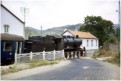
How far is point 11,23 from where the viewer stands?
3947 cm

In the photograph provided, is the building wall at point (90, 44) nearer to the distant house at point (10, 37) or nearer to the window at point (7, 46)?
the distant house at point (10, 37)

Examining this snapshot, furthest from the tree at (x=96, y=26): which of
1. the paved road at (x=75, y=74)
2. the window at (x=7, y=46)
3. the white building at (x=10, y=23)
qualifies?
the paved road at (x=75, y=74)

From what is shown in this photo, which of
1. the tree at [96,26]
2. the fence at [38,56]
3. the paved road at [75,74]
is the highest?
the tree at [96,26]

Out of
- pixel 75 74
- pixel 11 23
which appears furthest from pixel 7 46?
pixel 11 23

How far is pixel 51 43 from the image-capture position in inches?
1458

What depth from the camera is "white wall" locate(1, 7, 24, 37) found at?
123 feet

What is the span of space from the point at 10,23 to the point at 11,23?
24 cm

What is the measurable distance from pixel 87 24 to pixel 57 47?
4744 centimetres

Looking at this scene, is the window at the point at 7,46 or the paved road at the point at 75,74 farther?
the window at the point at 7,46

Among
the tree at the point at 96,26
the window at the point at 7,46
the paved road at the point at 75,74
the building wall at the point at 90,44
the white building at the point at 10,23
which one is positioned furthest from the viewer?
the tree at the point at 96,26

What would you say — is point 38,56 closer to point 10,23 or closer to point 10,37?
point 10,37

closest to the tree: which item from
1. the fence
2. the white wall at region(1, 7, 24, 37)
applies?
the white wall at region(1, 7, 24, 37)

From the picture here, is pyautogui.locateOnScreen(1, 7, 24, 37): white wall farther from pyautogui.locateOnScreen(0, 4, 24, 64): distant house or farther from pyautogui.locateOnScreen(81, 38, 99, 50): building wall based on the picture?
pyautogui.locateOnScreen(81, 38, 99, 50): building wall

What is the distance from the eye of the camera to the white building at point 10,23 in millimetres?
37600
